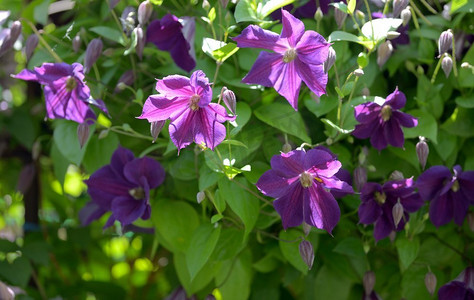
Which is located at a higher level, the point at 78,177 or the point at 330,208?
the point at 330,208

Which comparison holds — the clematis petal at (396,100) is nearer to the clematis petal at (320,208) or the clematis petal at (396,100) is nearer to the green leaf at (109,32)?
the clematis petal at (320,208)

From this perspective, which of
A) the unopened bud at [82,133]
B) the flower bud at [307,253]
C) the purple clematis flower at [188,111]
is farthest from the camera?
the unopened bud at [82,133]

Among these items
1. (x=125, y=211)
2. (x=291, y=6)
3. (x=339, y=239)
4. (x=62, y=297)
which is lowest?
(x=62, y=297)

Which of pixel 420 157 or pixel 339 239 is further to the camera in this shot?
pixel 339 239

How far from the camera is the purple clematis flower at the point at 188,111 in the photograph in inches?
28.9

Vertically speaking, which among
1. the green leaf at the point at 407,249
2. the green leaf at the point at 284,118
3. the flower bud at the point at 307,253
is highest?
the green leaf at the point at 284,118

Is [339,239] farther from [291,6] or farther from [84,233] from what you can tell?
[84,233]

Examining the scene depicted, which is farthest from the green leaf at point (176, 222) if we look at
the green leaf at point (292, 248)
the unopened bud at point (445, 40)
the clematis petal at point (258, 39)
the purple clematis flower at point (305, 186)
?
the unopened bud at point (445, 40)

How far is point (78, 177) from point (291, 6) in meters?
0.85

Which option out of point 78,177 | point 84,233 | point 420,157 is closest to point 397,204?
point 420,157

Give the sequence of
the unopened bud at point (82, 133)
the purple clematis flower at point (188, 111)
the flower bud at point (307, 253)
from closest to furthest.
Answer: the purple clematis flower at point (188, 111), the flower bud at point (307, 253), the unopened bud at point (82, 133)

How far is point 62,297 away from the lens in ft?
4.42

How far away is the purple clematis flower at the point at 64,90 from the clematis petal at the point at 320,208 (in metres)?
0.32


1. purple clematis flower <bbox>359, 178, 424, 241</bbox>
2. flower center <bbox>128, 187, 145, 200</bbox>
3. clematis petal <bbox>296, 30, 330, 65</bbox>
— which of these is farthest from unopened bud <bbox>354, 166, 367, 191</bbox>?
flower center <bbox>128, 187, 145, 200</bbox>
